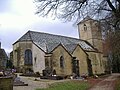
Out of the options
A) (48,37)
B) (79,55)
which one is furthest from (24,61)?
(79,55)

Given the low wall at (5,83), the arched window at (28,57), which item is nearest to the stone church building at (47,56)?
the arched window at (28,57)

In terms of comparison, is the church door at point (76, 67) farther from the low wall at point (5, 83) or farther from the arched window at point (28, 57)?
the low wall at point (5, 83)

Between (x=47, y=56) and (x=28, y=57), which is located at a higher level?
(x=28, y=57)

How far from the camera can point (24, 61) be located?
48.2 meters

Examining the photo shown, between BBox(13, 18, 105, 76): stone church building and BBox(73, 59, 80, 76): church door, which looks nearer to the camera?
BBox(13, 18, 105, 76): stone church building

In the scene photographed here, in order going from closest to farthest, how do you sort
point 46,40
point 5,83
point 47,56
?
point 5,83
point 47,56
point 46,40

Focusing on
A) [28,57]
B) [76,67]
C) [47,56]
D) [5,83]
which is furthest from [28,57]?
[5,83]

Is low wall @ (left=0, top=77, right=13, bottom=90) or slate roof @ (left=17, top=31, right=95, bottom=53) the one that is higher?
slate roof @ (left=17, top=31, right=95, bottom=53)

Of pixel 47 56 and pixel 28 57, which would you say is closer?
pixel 47 56

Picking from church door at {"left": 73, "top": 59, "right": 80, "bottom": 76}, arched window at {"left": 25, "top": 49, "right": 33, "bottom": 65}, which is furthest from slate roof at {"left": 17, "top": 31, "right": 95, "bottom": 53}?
church door at {"left": 73, "top": 59, "right": 80, "bottom": 76}

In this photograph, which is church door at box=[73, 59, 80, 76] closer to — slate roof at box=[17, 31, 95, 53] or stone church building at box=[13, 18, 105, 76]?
stone church building at box=[13, 18, 105, 76]

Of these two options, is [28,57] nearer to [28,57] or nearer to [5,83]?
[28,57]

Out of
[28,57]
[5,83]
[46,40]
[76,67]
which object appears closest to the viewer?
[5,83]

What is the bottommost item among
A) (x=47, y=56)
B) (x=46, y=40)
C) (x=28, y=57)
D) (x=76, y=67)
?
(x=76, y=67)
